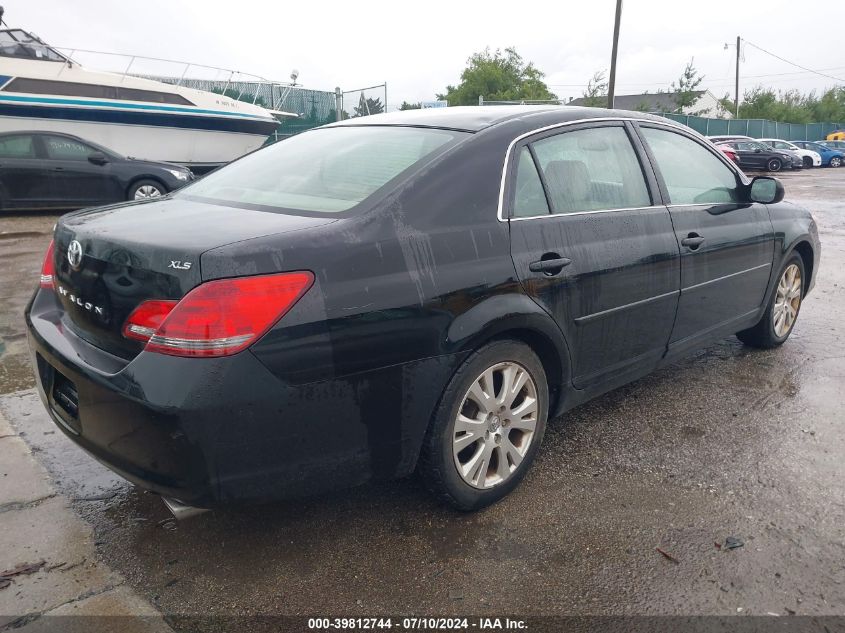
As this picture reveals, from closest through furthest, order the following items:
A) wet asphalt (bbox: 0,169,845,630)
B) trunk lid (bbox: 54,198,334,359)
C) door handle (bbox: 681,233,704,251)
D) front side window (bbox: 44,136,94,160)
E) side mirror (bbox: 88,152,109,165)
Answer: trunk lid (bbox: 54,198,334,359), wet asphalt (bbox: 0,169,845,630), door handle (bbox: 681,233,704,251), front side window (bbox: 44,136,94,160), side mirror (bbox: 88,152,109,165)

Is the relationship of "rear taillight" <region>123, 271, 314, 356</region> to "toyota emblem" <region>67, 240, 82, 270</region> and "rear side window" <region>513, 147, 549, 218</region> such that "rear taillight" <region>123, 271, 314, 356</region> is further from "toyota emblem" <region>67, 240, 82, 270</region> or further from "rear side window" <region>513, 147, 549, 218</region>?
"rear side window" <region>513, 147, 549, 218</region>

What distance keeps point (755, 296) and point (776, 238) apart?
0.41 m

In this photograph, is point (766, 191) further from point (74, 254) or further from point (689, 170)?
point (74, 254)

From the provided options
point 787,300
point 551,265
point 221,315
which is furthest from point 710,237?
point 221,315

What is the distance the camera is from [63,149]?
11.1 m

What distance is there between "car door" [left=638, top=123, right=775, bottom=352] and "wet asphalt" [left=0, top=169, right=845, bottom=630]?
1.87 feet

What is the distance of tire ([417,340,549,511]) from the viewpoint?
248 centimetres

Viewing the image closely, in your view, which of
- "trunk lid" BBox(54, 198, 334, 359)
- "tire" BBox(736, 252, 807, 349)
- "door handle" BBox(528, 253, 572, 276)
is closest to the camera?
"trunk lid" BBox(54, 198, 334, 359)

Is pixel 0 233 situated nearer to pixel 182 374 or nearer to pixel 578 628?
pixel 182 374

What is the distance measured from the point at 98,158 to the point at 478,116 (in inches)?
396

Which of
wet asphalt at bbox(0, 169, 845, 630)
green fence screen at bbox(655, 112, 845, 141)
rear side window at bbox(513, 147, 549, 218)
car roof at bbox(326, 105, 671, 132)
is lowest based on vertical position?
wet asphalt at bbox(0, 169, 845, 630)

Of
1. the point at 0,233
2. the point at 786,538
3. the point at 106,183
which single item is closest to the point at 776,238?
the point at 786,538

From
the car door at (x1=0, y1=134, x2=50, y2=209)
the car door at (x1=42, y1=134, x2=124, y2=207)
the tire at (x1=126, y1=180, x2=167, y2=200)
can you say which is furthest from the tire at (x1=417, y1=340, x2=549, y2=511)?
the car door at (x1=0, y1=134, x2=50, y2=209)

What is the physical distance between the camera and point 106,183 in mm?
11219
